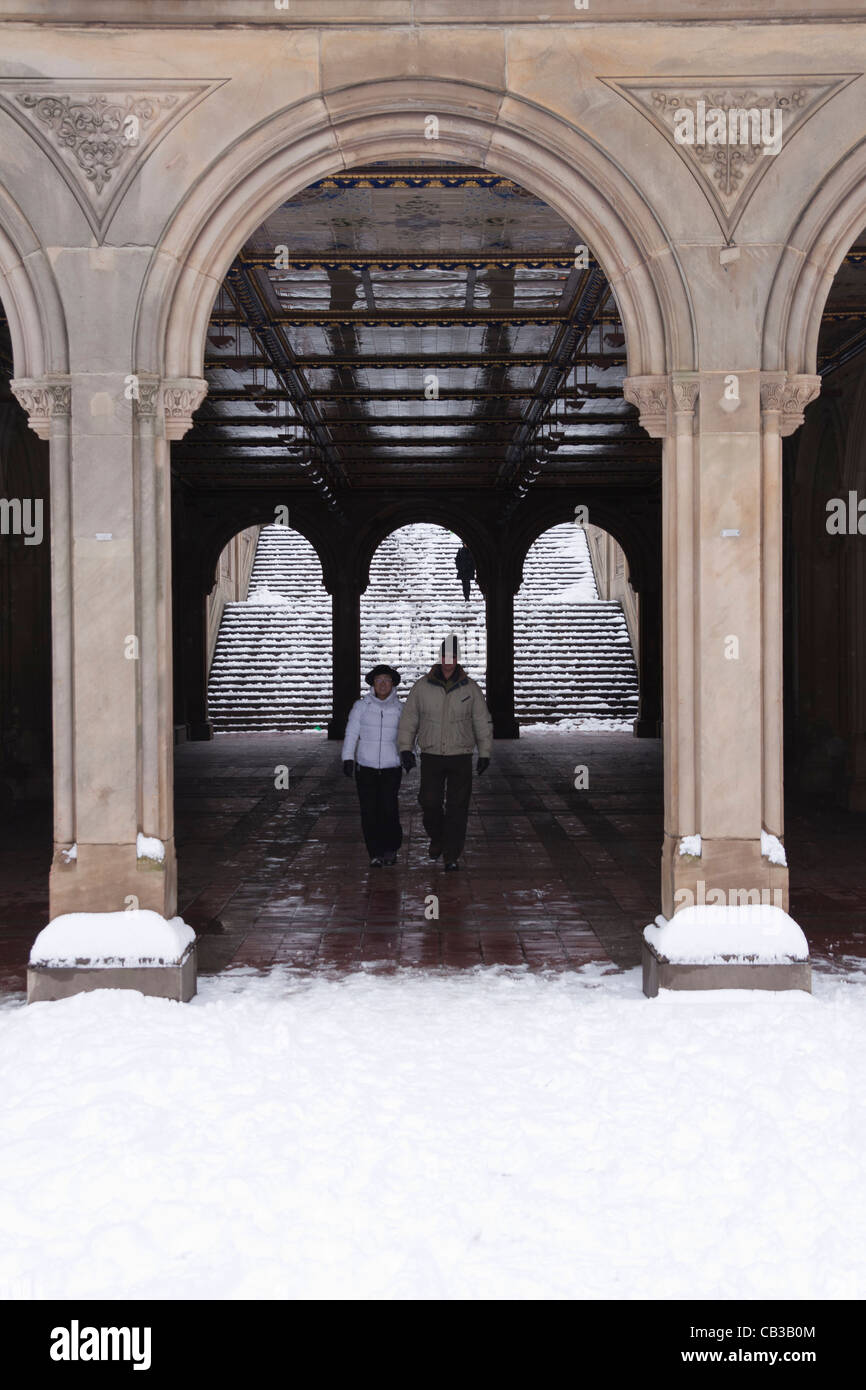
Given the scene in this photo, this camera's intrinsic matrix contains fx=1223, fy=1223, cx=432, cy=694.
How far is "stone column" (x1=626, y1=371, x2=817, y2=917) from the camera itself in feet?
17.9

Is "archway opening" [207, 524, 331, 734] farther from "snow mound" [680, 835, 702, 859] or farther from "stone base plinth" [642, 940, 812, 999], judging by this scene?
"stone base plinth" [642, 940, 812, 999]

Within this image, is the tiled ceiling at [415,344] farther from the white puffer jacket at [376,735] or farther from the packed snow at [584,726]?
the packed snow at [584,726]

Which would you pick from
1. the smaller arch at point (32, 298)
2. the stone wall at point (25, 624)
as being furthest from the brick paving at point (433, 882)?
the smaller arch at point (32, 298)

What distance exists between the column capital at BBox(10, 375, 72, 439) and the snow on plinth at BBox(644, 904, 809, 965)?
3.54 m

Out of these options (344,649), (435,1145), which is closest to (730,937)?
(435,1145)

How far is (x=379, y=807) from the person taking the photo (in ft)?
28.2

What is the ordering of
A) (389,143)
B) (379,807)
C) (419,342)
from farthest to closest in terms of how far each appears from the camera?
(419,342)
(379,807)
(389,143)

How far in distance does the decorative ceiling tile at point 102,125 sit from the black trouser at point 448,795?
4.24 metres

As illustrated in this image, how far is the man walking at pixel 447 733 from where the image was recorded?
840 cm

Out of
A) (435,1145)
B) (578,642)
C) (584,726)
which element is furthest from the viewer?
(578,642)

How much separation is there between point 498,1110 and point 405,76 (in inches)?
171

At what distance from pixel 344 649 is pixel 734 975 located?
53.2ft

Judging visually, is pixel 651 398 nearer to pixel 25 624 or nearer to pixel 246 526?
pixel 25 624

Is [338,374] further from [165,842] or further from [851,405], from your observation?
[165,842]
